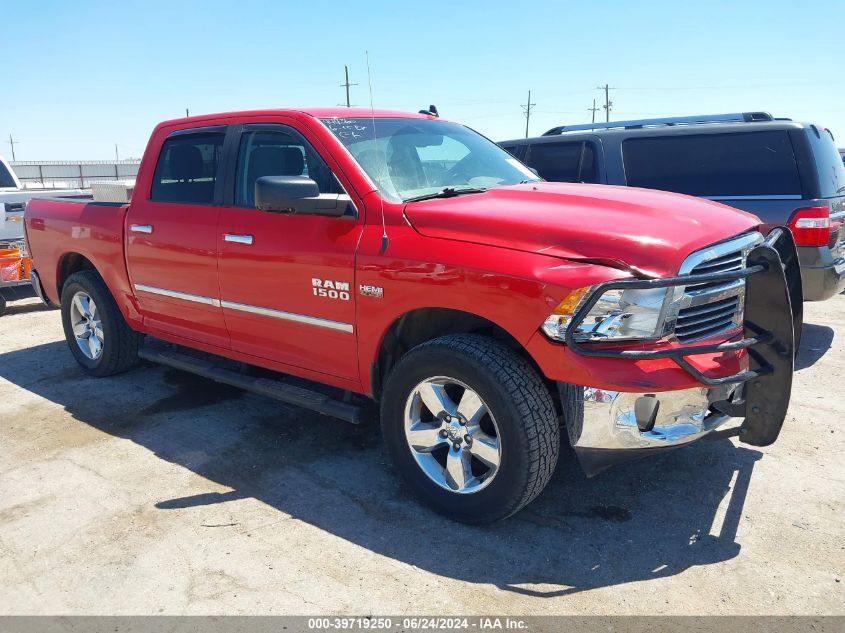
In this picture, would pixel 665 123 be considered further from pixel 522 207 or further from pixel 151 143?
pixel 151 143

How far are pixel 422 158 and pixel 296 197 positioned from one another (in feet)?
3.08

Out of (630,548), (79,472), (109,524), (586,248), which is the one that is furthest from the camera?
(79,472)

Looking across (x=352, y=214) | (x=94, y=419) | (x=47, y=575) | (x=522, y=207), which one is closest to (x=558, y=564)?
(x=522, y=207)

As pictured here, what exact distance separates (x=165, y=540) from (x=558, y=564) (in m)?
1.80

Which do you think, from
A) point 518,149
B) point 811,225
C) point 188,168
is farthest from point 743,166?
point 188,168

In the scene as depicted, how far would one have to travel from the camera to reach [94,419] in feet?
Result: 15.7

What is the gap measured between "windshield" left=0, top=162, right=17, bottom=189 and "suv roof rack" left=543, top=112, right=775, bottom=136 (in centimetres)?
755

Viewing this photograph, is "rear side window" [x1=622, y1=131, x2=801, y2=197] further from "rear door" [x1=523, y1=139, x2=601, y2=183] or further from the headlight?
the headlight

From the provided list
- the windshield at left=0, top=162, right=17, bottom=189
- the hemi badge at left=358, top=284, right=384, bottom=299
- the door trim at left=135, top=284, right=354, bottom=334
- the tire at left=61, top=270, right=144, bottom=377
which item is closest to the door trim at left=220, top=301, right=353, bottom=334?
the door trim at left=135, top=284, right=354, bottom=334

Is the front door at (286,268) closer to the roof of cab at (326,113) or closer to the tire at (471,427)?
the roof of cab at (326,113)

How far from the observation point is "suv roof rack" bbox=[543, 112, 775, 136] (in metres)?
6.53

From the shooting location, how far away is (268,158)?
4.24 meters

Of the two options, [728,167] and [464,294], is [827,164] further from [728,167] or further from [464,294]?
[464,294]

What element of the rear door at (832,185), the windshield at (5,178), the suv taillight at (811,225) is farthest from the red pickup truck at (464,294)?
the windshield at (5,178)
